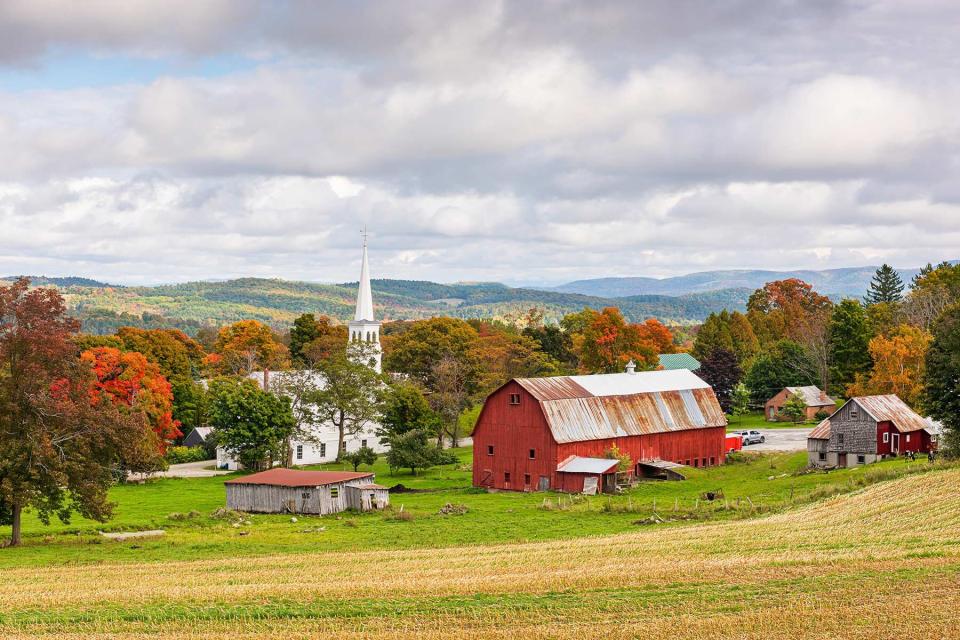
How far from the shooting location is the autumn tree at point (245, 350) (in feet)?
376

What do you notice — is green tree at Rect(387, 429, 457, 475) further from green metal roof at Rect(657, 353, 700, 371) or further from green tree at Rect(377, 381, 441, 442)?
green metal roof at Rect(657, 353, 700, 371)

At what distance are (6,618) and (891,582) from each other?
67.2 ft

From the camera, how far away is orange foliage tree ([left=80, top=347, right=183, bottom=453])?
72.9 meters

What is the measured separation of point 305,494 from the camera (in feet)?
179

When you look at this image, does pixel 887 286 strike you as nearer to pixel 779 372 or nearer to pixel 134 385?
pixel 779 372

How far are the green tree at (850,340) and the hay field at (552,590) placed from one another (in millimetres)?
60643

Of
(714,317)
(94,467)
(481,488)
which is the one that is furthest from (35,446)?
(714,317)

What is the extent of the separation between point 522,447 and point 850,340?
4446cm

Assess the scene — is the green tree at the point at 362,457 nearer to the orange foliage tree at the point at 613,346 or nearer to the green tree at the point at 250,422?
the green tree at the point at 250,422

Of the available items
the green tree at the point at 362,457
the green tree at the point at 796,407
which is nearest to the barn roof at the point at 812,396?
the green tree at the point at 796,407

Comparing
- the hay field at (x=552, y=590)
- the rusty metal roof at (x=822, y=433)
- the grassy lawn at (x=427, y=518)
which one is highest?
the rusty metal roof at (x=822, y=433)

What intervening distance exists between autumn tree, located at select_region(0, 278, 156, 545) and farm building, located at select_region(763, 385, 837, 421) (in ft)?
239

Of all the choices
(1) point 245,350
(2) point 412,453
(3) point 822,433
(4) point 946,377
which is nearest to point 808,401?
→ (3) point 822,433

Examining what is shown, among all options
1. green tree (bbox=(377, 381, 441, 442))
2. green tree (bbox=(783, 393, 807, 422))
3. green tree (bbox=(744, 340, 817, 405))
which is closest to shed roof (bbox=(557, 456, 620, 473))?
green tree (bbox=(377, 381, 441, 442))
